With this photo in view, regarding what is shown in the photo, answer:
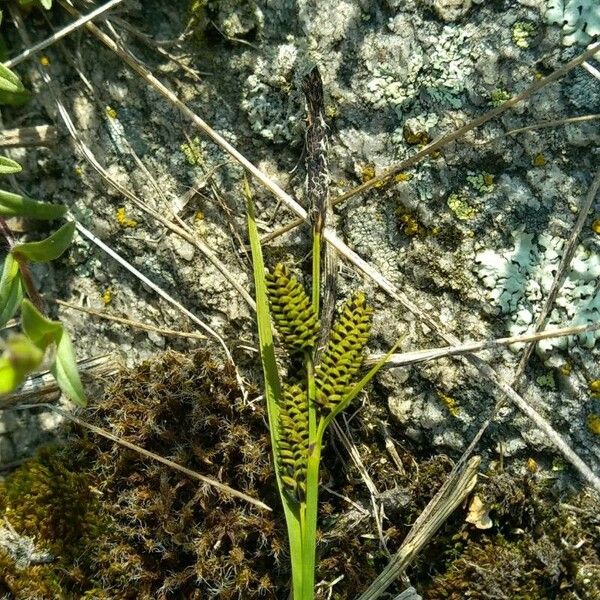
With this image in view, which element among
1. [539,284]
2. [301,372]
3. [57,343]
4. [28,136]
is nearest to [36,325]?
[57,343]

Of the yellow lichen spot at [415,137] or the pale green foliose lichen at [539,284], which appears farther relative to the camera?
the yellow lichen spot at [415,137]

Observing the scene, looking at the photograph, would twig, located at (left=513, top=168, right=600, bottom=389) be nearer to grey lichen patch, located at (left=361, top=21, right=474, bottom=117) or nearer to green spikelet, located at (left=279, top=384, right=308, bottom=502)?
grey lichen patch, located at (left=361, top=21, right=474, bottom=117)

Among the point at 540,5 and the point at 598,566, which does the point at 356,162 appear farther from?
the point at 598,566

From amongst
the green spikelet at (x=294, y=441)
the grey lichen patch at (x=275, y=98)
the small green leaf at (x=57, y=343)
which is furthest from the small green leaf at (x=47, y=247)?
the green spikelet at (x=294, y=441)

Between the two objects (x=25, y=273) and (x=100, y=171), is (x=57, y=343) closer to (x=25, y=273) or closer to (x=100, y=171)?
(x=25, y=273)

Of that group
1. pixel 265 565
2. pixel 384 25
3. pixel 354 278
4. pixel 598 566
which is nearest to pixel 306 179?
pixel 354 278

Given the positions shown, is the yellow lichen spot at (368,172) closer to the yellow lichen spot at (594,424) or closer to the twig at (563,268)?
the twig at (563,268)
